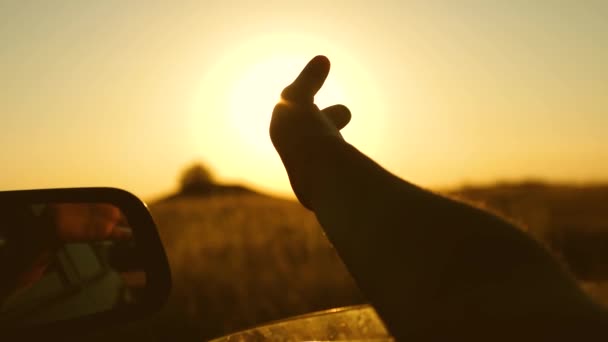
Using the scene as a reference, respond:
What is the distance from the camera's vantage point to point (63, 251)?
85.2 inches

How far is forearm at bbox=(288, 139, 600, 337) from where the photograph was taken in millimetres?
1071

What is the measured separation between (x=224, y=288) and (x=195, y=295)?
47cm

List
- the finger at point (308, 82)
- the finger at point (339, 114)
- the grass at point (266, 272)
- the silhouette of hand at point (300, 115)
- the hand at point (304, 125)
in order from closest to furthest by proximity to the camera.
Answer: the hand at point (304, 125) → the silhouette of hand at point (300, 115) → the finger at point (308, 82) → the finger at point (339, 114) → the grass at point (266, 272)

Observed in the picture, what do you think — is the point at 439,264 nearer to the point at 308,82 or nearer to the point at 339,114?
the point at 308,82

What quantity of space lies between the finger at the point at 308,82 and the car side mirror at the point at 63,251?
31.0 inches

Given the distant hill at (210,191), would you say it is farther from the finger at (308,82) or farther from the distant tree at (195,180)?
the finger at (308,82)

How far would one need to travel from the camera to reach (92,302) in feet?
7.75

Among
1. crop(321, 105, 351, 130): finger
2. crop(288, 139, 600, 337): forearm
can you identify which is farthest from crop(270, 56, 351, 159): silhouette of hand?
crop(288, 139, 600, 337): forearm

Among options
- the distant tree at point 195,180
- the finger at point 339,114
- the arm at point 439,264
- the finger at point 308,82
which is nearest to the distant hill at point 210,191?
the distant tree at point 195,180

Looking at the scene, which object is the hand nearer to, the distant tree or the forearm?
the forearm

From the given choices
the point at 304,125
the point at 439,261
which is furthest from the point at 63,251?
the point at 439,261

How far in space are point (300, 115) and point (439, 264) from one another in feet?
4.14

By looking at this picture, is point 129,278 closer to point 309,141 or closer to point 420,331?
point 309,141

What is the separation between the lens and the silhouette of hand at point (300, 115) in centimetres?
220
